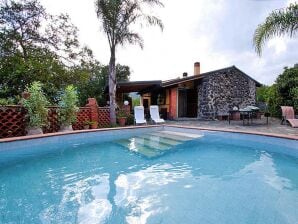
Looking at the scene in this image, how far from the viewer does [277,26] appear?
833 centimetres

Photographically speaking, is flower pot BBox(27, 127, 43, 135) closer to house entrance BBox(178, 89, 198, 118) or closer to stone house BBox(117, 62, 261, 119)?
stone house BBox(117, 62, 261, 119)

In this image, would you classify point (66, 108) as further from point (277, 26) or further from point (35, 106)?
point (277, 26)

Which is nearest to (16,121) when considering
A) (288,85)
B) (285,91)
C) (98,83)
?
(98,83)

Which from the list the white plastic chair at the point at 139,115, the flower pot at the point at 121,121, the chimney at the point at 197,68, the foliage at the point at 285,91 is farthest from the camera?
the chimney at the point at 197,68

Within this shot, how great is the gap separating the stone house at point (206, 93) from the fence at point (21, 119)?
20.5 feet

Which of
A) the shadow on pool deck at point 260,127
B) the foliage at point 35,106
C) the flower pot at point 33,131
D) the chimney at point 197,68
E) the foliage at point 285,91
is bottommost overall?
the shadow on pool deck at point 260,127

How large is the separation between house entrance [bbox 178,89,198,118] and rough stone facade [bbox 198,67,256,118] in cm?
70

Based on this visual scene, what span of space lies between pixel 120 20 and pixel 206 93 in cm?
887

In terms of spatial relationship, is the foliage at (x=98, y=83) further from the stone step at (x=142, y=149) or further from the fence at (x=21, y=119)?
the stone step at (x=142, y=149)

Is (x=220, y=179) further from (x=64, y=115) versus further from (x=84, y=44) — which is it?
(x=84, y=44)

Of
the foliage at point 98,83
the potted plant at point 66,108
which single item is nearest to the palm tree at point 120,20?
the potted plant at point 66,108

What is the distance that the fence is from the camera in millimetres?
8008

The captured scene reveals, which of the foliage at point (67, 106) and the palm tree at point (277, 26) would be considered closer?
the palm tree at point (277, 26)

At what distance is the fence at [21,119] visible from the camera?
801cm
